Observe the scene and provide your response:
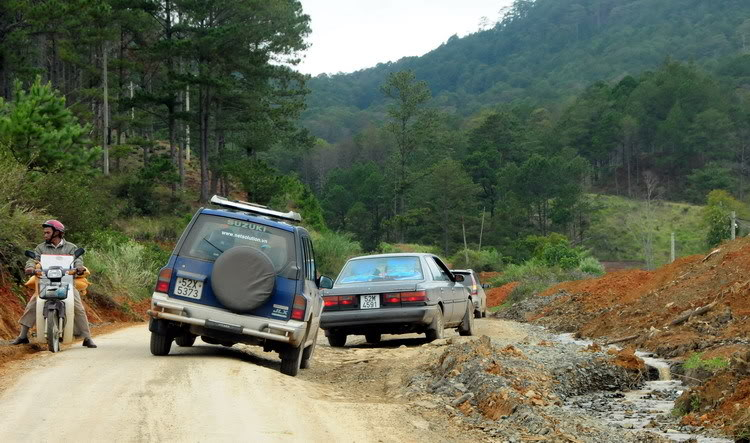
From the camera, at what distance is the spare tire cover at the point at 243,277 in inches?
453

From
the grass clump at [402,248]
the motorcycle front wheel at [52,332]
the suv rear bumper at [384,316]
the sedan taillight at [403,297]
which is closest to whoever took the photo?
the motorcycle front wheel at [52,332]

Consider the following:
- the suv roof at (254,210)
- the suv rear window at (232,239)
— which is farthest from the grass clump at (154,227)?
the suv rear window at (232,239)

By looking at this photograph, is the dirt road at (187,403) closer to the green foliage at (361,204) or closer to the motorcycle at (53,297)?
the motorcycle at (53,297)

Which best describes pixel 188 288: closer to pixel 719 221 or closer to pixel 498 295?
pixel 498 295

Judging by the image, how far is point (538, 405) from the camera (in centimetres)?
1048

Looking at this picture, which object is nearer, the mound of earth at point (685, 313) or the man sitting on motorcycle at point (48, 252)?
the man sitting on motorcycle at point (48, 252)

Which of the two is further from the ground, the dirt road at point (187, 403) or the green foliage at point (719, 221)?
the dirt road at point (187, 403)

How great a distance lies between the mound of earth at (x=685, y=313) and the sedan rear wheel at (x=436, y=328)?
3.73m

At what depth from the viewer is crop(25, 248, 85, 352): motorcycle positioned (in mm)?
12773

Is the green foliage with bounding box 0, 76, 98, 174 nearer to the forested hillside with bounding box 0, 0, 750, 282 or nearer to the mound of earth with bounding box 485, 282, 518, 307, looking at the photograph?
the forested hillside with bounding box 0, 0, 750, 282

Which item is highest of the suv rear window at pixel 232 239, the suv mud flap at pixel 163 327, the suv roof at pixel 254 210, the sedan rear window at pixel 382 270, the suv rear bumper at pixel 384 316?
the suv roof at pixel 254 210

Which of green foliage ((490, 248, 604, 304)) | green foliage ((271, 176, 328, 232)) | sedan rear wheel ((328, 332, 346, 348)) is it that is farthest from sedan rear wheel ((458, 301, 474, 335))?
green foliage ((271, 176, 328, 232))

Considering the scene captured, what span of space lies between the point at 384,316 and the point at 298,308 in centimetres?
445

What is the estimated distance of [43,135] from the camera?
25.2 meters
